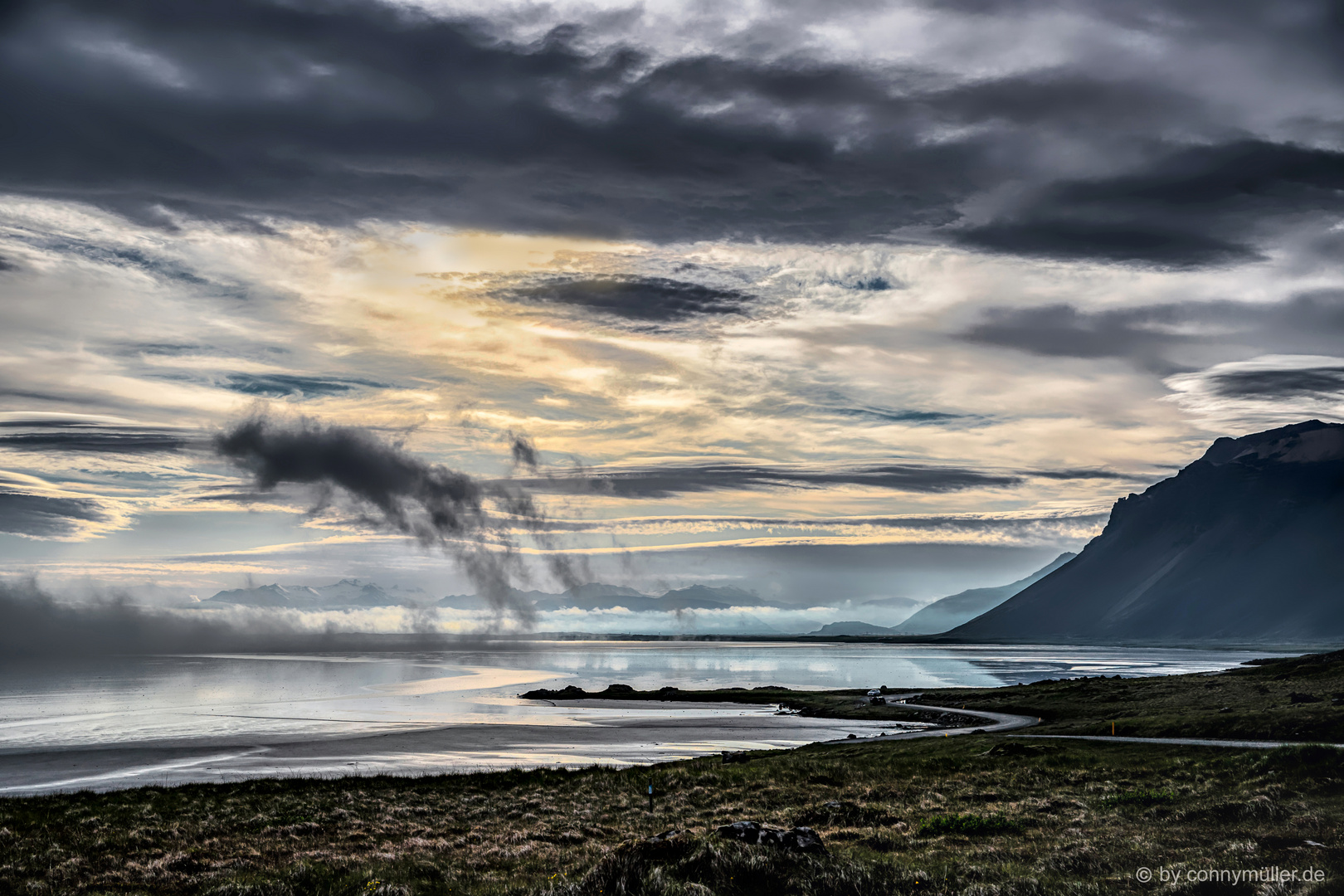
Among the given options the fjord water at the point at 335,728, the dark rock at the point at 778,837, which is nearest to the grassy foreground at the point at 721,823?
the dark rock at the point at 778,837

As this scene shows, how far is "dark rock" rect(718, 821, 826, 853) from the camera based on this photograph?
18.1m

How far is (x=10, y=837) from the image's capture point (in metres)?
26.2

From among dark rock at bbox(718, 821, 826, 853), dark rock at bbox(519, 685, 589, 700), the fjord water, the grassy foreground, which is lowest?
dark rock at bbox(519, 685, 589, 700)

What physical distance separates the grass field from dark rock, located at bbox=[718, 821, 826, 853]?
86 cm

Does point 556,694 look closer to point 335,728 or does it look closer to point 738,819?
point 335,728

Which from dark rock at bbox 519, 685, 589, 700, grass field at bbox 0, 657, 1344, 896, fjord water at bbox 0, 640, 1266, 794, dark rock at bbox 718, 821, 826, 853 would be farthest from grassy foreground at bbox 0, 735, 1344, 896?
dark rock at bbox 519, 685, 589, 700

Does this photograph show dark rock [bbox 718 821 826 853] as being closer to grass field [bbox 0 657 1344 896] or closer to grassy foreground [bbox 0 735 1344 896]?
grassy foreground [bbox 0 735 1344 896]

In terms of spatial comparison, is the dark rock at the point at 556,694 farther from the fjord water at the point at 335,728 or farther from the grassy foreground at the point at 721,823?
the grassy foreground at the point at 721,823

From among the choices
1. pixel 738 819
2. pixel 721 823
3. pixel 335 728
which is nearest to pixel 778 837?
pixel 721 823

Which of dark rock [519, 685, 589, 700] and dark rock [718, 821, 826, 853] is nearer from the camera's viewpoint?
dark rock [718, 821, 826, 853]

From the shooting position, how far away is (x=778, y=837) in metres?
18.4

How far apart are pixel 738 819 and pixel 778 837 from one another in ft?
40.1

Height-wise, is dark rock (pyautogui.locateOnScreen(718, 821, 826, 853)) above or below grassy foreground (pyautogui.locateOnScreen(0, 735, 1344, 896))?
above

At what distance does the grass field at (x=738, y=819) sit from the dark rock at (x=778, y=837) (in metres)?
0.86
